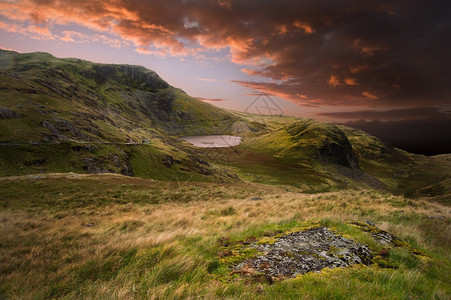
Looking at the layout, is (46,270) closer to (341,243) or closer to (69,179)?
(341,243)

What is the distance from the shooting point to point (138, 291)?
158 inches

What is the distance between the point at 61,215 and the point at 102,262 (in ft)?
61.1

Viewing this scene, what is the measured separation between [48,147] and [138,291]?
212ft

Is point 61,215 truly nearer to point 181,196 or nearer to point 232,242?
point 181,196

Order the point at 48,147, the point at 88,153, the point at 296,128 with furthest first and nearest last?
1. the point at 296,128
2. the point at 88,153
3. the point at 48,147

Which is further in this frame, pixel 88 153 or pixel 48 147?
→ pixel 88 153

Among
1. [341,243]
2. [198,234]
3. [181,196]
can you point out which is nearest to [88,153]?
[181,196]

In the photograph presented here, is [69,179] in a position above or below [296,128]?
below

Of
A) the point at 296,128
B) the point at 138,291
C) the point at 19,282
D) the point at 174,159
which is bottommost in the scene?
the point at 174,159

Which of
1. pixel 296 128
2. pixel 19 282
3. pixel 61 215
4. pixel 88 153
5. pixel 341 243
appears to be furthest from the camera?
pixel 296 128

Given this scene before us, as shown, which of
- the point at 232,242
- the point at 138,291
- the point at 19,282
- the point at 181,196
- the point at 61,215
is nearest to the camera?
the point at 138,291

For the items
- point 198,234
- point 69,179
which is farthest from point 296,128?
point 198,234

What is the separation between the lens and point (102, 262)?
5.28m

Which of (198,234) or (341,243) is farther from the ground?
(341,243)
